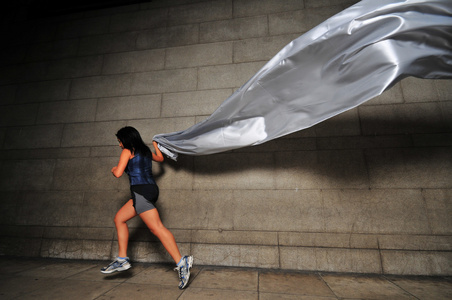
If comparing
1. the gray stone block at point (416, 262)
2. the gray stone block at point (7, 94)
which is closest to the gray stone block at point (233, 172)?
the gray stone block at point (416, 262)

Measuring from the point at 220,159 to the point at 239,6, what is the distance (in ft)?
8.65

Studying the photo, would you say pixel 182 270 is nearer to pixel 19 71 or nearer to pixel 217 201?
pixel 217 201

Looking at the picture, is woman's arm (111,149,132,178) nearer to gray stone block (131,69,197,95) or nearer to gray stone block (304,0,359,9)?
gray stone block (131,69,197,95)

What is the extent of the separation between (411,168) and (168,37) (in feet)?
13.3

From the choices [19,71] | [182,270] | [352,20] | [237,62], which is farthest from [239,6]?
[19,71]

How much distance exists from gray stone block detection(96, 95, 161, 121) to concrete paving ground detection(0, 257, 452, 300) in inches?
83.8

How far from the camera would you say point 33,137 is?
3.45 meters

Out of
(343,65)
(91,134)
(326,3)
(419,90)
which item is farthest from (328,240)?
(91,134)

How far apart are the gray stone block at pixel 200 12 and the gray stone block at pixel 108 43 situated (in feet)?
2.49

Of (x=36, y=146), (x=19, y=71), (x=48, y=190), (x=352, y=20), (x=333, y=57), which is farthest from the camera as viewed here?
(x=19, y=71)

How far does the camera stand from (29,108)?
11.8 feet

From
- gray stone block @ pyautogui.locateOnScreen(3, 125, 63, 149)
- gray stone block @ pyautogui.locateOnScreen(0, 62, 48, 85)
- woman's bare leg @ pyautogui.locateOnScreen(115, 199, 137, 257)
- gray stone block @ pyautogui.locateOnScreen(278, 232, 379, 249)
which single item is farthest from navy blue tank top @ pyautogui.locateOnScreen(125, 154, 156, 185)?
gray stone block @ pyautogui.locateOnScreen(0, 62, 48, 85)

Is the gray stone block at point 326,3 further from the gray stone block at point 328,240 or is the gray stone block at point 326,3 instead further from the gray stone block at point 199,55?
the gray stone block at point 328,240

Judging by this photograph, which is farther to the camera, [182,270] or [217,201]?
[217,201]
